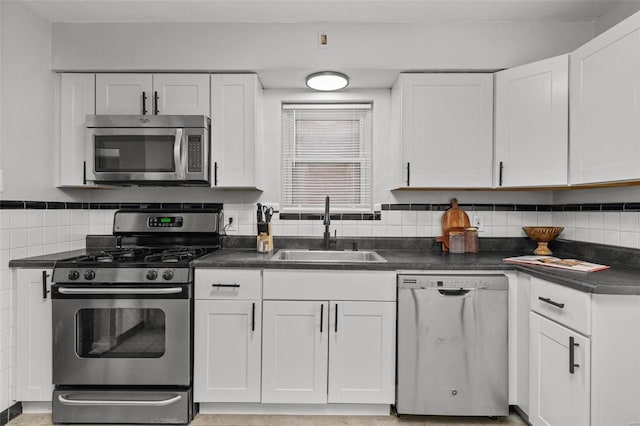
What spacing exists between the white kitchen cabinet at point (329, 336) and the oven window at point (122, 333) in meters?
0.61

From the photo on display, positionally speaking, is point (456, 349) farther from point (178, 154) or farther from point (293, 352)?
point (178, 154)

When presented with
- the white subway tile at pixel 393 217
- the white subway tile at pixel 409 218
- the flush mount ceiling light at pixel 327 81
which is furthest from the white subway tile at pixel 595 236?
the flush mount ceiling light at pixel 327 81

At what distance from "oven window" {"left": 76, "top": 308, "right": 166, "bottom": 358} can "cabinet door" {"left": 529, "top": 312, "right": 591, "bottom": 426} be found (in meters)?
2.02

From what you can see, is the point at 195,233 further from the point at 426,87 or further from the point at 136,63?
the point at 426,87

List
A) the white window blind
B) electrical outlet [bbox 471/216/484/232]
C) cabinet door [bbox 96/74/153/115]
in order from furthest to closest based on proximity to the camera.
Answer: the white window blind → electrical outlet [bbox 471/216/484/232] → cabinet door [bbox 96/74/153/115]

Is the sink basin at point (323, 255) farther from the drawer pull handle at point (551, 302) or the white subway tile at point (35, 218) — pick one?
the white subway tile at point (35, 218)

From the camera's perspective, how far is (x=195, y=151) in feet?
7.83

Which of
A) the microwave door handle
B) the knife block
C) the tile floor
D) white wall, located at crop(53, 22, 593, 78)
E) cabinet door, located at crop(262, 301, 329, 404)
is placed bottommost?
the tile floor

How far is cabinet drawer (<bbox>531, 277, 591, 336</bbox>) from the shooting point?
158 centimetres

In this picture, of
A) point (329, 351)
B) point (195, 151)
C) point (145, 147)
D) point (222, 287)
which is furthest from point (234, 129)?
point (329, 351)

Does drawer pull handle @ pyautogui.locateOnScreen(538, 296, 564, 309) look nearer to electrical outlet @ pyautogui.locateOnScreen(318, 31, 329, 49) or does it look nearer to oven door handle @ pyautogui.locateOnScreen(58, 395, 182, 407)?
electrical outlet @ pyautogui.locateOnScreen(318, 31, 329, 49)

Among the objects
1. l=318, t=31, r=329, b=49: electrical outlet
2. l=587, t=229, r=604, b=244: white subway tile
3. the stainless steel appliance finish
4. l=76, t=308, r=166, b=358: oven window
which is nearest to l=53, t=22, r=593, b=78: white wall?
l=318, t=31, r=329, b=49: electrical outlet

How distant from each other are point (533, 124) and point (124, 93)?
2658 mm

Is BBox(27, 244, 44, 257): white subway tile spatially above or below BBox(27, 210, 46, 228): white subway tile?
below
